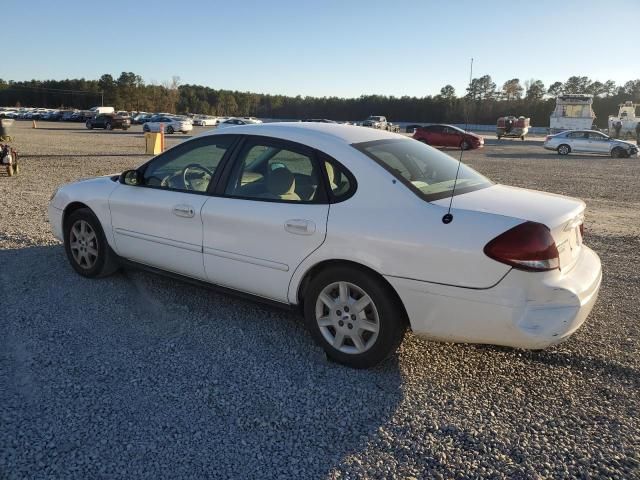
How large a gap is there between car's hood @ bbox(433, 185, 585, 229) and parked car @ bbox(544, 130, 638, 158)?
28.0m

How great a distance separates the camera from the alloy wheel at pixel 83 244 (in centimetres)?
511

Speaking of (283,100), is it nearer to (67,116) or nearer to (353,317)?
(67,116)

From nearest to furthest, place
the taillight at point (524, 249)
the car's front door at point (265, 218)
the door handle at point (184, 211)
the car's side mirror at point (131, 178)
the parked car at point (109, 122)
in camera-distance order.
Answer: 1. the taillight at point (524, 249)
2. the car's front door at point (265, 218)
3. the door handle at point (184, 211)
4. the car's side mirror at point (131, 178)
5. the parked car at point (109, 122)

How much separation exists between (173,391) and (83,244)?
100 inches

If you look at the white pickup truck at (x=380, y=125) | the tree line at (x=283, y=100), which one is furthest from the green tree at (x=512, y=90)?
the white pickup truck at (x=380, y=125)

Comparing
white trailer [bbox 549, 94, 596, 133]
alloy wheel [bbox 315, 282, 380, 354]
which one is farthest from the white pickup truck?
alloy wheel [bbox 315, 282, 380, 354]

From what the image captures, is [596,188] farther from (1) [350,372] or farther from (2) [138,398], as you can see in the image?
(2) [138,398]

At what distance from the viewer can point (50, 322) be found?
13.8 ft

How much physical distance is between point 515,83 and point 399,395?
11276cm

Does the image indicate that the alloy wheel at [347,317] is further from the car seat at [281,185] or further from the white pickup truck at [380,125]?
the white pickup truck at [380,125]

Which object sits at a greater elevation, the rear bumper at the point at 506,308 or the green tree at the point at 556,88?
the green tree at the point at 556,88

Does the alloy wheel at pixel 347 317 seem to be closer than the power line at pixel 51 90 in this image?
Yes

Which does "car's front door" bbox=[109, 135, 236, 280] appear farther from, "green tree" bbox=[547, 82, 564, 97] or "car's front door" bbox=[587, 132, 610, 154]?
"green tree" bbox=[547, 82, 564, 97]

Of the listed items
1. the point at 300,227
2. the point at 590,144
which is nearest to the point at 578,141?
the point at 590,144
